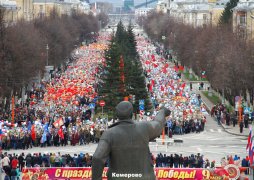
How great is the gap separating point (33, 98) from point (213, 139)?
17612 mm

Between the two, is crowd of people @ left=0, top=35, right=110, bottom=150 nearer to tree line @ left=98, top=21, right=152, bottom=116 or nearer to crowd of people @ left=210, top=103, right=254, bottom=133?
tree line @ left=98, top=21, right=152, bottom=116

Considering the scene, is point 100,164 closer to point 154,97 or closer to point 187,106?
point 187,106

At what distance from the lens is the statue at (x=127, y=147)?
7.87m

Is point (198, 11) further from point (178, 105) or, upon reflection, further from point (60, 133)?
point (60, 133)

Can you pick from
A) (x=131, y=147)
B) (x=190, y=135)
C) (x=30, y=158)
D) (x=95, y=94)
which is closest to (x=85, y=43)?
(x=95, y=94)

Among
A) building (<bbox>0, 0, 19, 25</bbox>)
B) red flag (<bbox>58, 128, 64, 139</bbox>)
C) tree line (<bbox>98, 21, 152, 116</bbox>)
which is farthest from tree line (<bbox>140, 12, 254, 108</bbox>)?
building (<bbox>0, 0, 19, 25</bbox>)

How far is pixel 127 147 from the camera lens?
26.0 ft

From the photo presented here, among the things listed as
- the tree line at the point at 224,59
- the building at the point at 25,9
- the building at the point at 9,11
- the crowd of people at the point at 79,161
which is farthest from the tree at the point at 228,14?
the crowd of people at the point at 79,161

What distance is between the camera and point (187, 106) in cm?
5097

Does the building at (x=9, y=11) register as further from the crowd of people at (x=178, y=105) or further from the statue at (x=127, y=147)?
the statue at (x=127, y=147)

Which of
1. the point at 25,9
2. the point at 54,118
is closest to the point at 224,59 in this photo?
the point at 54,118

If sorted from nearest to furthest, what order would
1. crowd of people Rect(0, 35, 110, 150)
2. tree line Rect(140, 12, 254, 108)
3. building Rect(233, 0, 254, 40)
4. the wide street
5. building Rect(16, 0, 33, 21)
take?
the wide street
crowd of people Rect(0, 35, 110, 150)
tree line Rect(140, 12, 254, 108)
building Rect(233, 0, 254, 40)
building Rect(16, 0, 33, 21)

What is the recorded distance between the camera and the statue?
25.8 ft

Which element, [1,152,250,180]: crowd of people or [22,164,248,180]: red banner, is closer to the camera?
[22,164,248,180]: red banner
